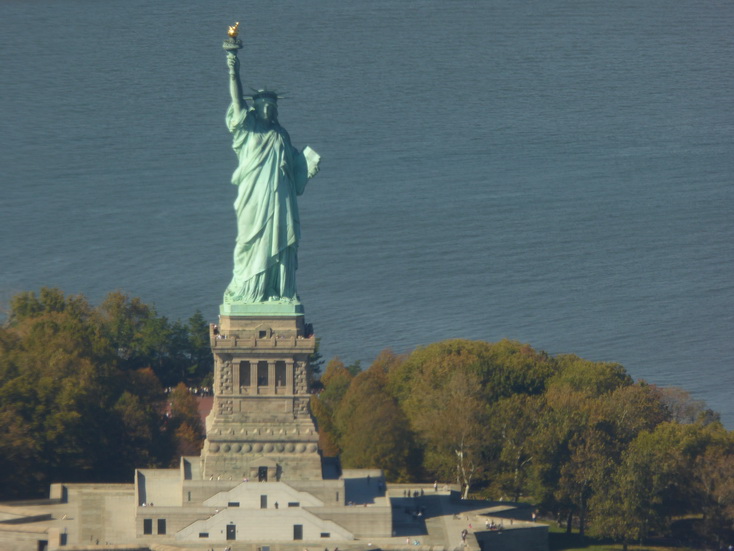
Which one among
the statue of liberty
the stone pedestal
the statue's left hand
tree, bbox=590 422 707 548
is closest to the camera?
the statue's left hand

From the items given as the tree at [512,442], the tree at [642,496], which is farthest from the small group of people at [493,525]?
the tree at [512,442]

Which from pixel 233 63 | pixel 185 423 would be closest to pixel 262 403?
pixel 233 63

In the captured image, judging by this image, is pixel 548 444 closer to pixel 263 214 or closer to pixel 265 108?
pixel 263 214

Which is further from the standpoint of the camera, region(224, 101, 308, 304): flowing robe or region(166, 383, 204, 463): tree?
region(166, 383, 204, 463): tree

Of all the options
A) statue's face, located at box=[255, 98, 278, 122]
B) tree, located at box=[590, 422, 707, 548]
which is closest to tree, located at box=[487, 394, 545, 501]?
Result: tree, located at box=[590, 422, 707, 548]

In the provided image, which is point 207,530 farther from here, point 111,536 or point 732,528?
point 732,528

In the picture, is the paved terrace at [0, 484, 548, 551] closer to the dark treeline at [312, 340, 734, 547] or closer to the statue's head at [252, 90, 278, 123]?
the dark treeline at [312, 340, 734, 547]

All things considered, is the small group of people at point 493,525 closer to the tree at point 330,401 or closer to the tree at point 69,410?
the tree at point 330,401
